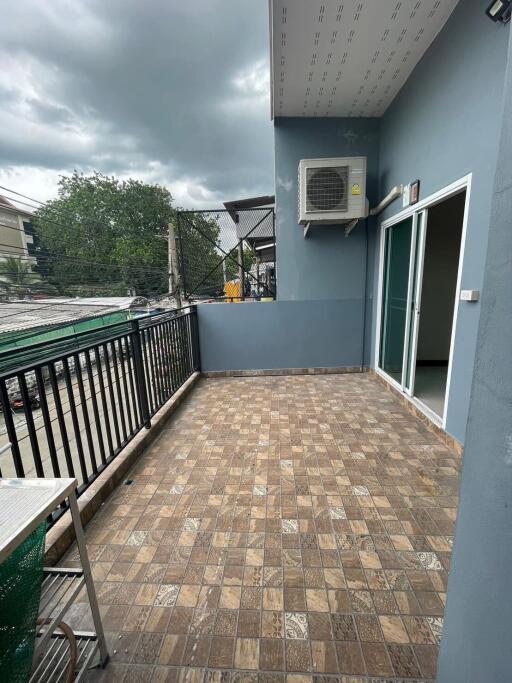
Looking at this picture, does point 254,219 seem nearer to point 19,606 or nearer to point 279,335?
point 279,335

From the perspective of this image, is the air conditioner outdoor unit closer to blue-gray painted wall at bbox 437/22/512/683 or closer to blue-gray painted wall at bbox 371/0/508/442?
blue-gray painted wall at bbox 371/0/508/442

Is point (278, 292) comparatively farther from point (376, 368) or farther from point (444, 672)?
point (444, 672)

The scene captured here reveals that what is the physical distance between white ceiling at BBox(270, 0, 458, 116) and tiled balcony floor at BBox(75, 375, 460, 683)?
3.18m

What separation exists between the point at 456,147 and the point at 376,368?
8.12 ft

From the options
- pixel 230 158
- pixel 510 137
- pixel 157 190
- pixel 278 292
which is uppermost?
pixel 157 190

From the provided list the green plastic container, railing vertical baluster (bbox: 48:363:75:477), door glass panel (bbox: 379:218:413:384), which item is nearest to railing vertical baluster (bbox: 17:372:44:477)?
railing vertical baluster (bbox: 48:363:75:477)

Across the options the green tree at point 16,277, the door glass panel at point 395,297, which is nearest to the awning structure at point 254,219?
the door glass panel at point 395,297

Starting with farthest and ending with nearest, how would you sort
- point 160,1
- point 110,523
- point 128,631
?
point 160,1
point 110,523
point 128,631

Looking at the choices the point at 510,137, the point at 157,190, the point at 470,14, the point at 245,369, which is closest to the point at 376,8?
the point at 470,14

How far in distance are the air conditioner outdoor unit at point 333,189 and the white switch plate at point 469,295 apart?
1.64 m

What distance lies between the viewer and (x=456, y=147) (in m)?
2.00

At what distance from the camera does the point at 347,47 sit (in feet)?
7.55

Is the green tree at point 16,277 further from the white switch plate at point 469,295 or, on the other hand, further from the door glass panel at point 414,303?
the white switch plate at point 469,295

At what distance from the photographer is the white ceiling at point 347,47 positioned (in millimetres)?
1974
